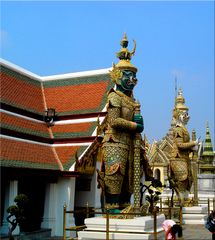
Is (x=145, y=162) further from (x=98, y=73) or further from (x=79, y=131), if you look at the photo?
(x=98, y=73)

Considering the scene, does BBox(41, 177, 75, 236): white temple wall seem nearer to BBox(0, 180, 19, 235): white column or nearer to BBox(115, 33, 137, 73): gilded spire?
BBox(0, 180, 19, 235): white column

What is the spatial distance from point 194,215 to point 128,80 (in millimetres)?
7037

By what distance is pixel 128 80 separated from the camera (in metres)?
8.98

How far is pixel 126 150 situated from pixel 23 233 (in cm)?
622

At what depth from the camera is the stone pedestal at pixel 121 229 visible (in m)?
7.56

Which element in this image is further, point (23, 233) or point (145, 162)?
point (23, 233)

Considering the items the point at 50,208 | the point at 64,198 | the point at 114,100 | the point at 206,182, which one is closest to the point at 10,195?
the point at 50,208

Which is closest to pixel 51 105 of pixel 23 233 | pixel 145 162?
pixel 23 233

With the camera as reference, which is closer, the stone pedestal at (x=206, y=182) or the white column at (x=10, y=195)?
the white column at (x=10, y=195)

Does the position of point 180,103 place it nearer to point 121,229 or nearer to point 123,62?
point 123,62

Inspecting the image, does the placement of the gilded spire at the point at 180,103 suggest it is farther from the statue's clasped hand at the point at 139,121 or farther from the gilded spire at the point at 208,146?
the gilded spire at the point at 208,146

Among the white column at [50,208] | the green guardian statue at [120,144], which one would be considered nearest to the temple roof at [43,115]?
the white column at [50,208]

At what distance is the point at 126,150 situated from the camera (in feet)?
28.1

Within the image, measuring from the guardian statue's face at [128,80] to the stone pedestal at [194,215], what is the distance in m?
6.78
